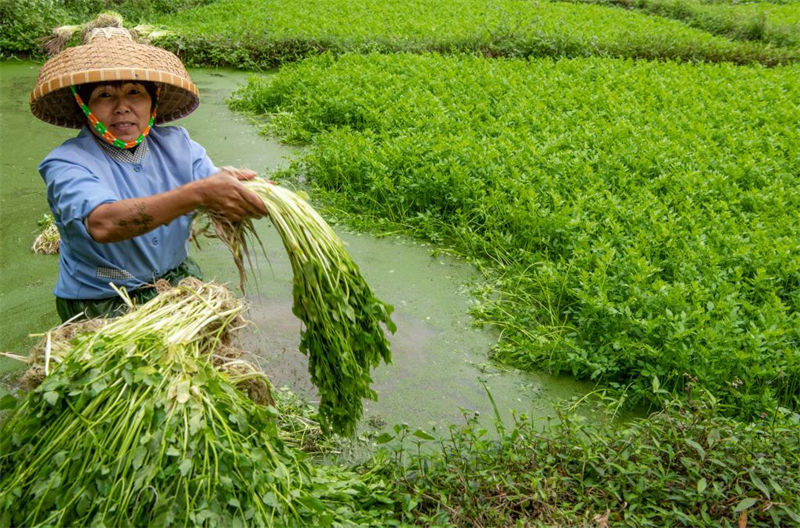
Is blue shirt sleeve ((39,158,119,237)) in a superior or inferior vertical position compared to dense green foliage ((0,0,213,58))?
superior

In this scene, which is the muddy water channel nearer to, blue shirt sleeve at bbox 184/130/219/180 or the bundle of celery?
the bundle of celery

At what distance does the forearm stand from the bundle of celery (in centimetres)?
12

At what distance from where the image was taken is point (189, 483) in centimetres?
175

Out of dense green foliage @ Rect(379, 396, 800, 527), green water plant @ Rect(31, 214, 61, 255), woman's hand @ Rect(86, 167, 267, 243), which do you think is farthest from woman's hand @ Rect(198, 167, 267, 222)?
green water plant @ Rect(31, 214, 61, 255)

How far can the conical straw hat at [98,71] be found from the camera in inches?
86.9

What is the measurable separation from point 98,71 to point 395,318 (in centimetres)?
201

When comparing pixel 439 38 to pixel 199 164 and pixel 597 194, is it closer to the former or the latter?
pixel 597 194

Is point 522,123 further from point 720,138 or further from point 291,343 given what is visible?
point 291,343

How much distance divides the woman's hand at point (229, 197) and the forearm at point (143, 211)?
25mm

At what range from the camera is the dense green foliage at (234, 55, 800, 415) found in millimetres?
3242

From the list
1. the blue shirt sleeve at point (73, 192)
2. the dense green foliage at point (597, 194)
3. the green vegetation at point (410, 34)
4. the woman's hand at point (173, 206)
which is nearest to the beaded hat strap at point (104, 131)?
the blue shirt sleeve at point (73, 192)

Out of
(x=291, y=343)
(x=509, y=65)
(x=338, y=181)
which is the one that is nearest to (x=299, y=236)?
(x=291, y=343)

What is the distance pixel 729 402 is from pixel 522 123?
3419mm

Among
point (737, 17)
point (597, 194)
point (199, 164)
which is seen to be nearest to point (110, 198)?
point (199, 164)
